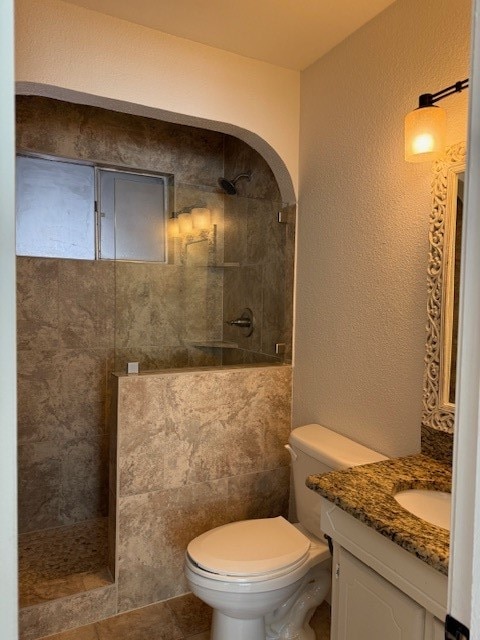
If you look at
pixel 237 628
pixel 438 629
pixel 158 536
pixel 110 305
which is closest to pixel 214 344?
pixel 110 305

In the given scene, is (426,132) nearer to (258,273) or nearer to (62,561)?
(258,273)

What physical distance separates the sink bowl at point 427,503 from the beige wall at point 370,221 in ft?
0.97

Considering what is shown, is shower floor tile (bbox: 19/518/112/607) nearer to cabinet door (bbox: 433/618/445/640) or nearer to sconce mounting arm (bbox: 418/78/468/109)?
cabinet door (bbox: 433/618/445/640)

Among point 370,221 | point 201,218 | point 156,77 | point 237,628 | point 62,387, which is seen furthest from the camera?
point 62,387

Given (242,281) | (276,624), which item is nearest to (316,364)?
(242,281)

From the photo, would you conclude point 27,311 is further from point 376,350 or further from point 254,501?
point 376,350

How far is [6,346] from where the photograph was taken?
0.42 metres

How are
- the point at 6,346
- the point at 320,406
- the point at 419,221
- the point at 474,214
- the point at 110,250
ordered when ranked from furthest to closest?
the point at 110,250
the point at 320,406
the point at 419,221
the point at 474,214
the point at 6,346

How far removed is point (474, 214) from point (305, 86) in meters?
2.04

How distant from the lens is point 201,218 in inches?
95.6

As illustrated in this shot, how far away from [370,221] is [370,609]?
138cm

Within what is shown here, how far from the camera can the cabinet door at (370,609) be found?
42.7 inches

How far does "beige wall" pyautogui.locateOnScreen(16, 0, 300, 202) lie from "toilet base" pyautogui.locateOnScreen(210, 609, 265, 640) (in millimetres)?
1948

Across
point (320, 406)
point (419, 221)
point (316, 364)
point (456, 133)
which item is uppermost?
point (456, 133)
